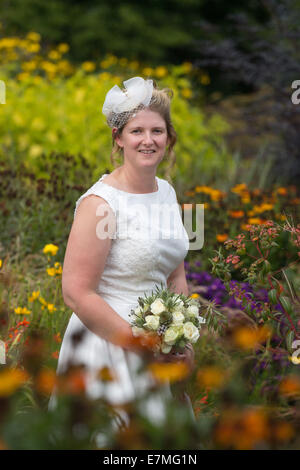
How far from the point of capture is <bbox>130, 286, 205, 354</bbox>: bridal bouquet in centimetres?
200

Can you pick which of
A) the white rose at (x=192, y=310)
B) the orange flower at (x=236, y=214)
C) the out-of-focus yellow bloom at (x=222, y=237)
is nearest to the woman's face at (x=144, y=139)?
the white rose at (x=192, y=310)

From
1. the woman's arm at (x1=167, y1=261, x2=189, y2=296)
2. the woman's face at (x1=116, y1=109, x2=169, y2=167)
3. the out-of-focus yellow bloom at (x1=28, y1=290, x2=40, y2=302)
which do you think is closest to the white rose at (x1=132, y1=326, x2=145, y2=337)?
the woman's arm at (x1=167, y1=261, x2=189, y2=296)

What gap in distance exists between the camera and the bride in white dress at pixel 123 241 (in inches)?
81.8

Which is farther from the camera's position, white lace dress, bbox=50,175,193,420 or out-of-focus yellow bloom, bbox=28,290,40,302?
out-of-focus yellow bloom, bbox=28,290,40,302

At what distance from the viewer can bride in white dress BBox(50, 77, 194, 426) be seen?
2.08 m

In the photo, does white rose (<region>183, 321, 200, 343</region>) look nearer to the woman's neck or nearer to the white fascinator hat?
the woman's neck

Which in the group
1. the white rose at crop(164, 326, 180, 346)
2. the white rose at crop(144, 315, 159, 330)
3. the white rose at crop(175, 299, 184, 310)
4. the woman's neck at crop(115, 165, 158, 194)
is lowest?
the white rose at crop(164, 326, 180, 346)

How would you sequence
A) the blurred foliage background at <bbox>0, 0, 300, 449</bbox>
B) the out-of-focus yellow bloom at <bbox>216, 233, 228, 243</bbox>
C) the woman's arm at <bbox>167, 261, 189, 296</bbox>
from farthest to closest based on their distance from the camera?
the out-of-focus yellow bloom at <bbox>216, 233, 228, 243</bbox> < the woman's arm at <bbox>167, 261, 189, 296</bbox> < the blurred foliage background at <bbox>0, 0, 300, 449</bbox>

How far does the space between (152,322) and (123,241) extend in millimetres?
374

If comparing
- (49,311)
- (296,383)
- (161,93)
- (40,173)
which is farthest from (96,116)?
(296,383)

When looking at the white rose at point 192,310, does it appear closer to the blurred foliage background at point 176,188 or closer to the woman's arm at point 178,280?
the blurred foliage background at point 176,188

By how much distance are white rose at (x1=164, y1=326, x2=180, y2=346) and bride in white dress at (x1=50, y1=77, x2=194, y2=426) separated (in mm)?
121

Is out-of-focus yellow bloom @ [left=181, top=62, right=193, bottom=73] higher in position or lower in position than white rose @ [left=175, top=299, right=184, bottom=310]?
higher

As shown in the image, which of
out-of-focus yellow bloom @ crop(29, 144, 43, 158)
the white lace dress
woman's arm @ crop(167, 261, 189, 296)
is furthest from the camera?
out-of-focus yellow bloom @ crop(29, 144, 43, 158)
